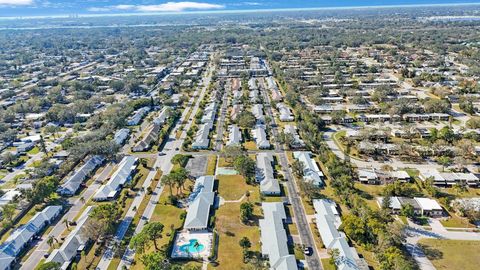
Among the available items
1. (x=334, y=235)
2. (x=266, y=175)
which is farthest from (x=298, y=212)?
(x=266, y=175)

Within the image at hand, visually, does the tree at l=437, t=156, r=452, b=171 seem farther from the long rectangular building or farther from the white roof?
the long rectangular building

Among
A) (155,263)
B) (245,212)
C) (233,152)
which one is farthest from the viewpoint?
(233,152)

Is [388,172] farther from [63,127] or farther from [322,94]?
[63,127]

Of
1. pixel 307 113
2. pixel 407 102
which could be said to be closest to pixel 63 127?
pixel 307 113

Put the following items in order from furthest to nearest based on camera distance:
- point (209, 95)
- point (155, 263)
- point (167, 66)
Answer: point (167, 66), point (209, 95), point (155, 263)

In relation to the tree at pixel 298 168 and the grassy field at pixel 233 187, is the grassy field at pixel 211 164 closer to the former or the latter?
the grassy field at pixel 233 187

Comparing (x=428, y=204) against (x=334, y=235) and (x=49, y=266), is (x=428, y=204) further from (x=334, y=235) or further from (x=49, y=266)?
(x=49, y=266)
